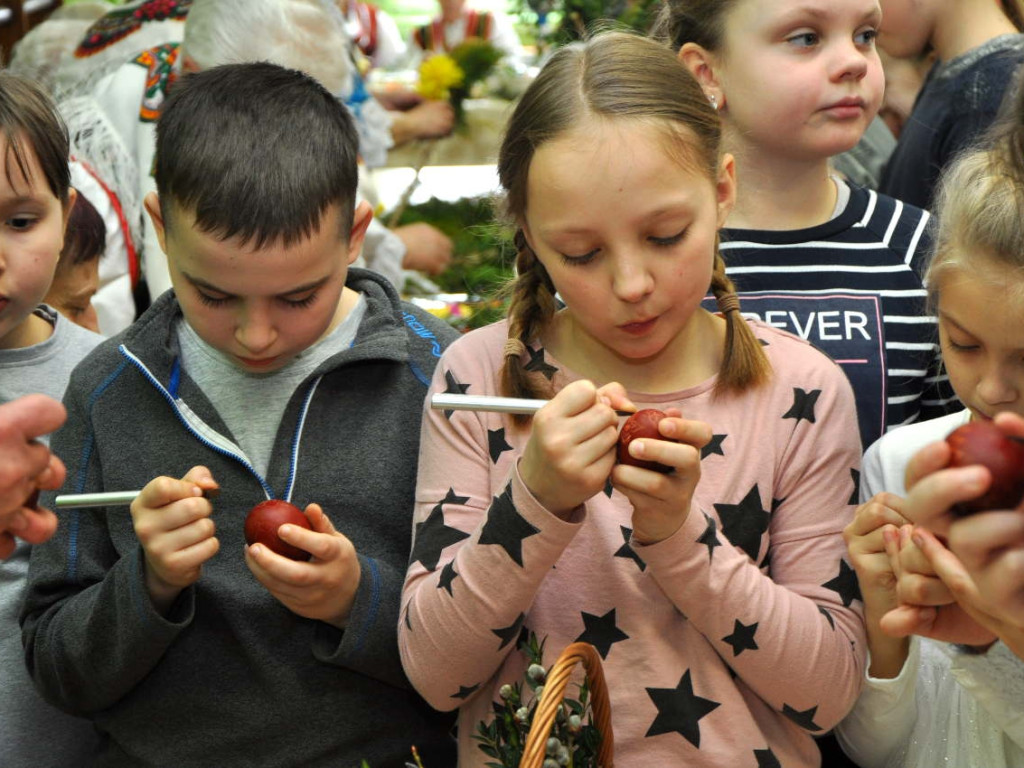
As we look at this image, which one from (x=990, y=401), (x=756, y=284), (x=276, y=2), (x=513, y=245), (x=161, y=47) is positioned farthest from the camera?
(x=161, y=47)

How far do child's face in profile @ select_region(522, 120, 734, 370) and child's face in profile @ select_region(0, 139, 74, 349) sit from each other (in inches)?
29.0

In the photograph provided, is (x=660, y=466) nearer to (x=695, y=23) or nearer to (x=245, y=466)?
(x=245, y=466)

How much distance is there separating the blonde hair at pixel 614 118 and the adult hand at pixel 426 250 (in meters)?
1.57

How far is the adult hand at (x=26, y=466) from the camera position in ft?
4.02

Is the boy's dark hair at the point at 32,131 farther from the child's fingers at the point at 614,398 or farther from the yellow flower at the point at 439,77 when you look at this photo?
the yellow flower at the point at 439,77

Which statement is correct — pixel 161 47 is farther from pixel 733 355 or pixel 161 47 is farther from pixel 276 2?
pixel 733 355

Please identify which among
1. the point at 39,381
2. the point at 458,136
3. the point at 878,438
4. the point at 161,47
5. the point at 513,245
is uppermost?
the point at 513,245

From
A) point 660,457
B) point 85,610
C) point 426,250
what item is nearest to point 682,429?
point 660,457

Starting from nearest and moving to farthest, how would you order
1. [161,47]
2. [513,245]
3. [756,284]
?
[513,245], [756,284], [161,47]

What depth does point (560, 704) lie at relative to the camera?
1.28m

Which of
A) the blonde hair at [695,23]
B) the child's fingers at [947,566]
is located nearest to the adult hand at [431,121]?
the blonde hair at [695,23]

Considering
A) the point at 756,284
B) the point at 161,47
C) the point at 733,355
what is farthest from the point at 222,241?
the point at 161,47

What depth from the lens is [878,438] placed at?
69.7 inches

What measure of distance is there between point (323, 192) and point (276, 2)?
1.49 m
